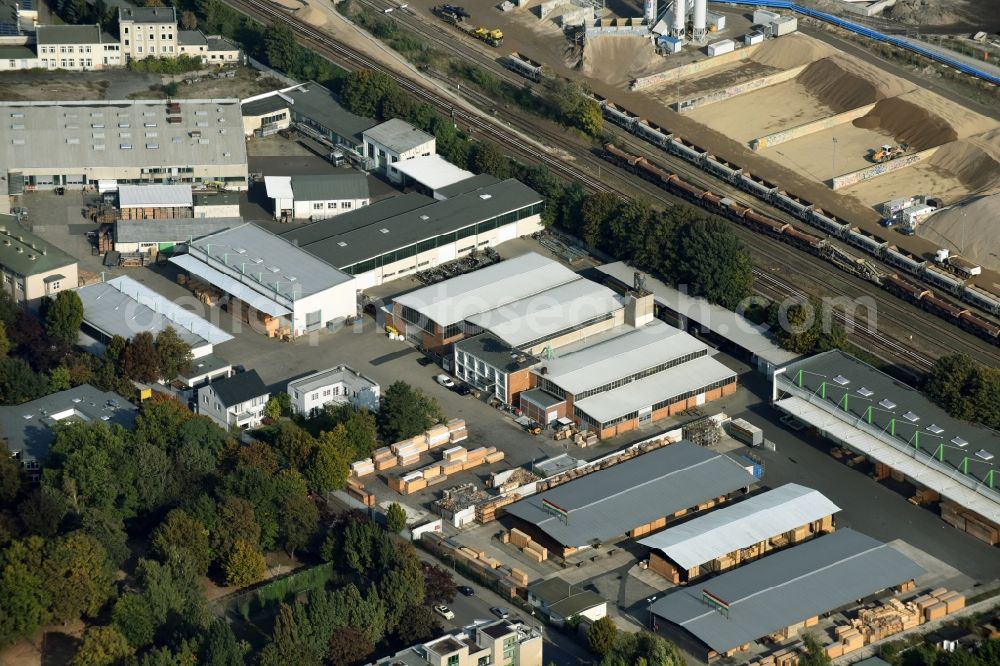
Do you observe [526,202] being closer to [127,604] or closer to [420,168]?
[420,168]

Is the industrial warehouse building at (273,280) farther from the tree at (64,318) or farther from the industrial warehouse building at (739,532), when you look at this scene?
the industrial warehouse building at (739,532)

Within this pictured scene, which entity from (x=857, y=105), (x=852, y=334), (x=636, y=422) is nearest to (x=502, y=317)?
(x=636, y=422)

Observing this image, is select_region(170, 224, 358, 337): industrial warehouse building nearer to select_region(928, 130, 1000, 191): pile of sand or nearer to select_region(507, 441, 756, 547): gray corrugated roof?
select_region(507, 441, 756, 547): gray corrugated roof

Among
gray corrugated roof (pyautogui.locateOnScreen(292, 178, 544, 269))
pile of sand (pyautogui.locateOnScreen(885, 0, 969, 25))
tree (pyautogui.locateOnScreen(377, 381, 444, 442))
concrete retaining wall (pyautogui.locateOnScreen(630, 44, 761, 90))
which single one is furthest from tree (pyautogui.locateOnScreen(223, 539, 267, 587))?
pile of sand (pyautogui.locateOnScreen(885, 0, 969, 25))

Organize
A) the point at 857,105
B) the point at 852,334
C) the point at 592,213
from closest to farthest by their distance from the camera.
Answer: the point at 852,334, the point at 592,213, the point at 857,105

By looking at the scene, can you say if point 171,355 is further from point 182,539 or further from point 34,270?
point 182,539

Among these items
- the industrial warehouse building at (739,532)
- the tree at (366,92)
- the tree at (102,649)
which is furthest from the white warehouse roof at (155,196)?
the tree at (102,649)
